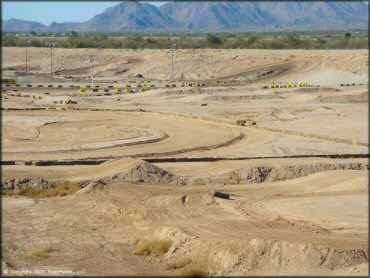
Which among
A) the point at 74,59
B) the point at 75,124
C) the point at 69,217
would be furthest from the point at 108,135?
the point at 74,59

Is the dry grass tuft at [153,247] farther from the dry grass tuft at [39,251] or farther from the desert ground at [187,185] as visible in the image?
the dry grass tuft at [39,251]

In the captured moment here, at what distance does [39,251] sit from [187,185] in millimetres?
11092

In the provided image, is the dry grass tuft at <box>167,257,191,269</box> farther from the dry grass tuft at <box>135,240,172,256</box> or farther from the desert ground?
the dry grass tuft at <box>135,240,172,256</box>

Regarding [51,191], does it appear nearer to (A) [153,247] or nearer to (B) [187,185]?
(B) [187,185]

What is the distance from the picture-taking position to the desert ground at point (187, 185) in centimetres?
2100

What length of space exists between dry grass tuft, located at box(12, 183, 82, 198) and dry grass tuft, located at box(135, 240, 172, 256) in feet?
27.1

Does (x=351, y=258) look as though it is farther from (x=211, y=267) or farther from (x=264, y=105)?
(x=264, y=105)

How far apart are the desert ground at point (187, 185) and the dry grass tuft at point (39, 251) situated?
56 millimetres

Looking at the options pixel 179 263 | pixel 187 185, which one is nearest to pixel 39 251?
pixel 179 263

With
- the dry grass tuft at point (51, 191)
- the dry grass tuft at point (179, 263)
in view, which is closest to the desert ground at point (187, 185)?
the dry grass tuft at point (179, 263)

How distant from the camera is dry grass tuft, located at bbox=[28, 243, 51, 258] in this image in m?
22.1

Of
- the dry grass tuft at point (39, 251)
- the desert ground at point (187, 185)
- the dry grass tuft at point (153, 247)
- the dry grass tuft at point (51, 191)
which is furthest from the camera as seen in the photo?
the dry grass tuft at point (51, 191)

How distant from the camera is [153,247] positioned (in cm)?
2261

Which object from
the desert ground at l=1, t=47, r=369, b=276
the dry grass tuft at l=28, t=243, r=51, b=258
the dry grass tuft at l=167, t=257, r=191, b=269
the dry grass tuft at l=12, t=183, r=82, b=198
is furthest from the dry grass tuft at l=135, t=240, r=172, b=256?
the dry grass tuft at l=12, t=183, r=82, b=198
